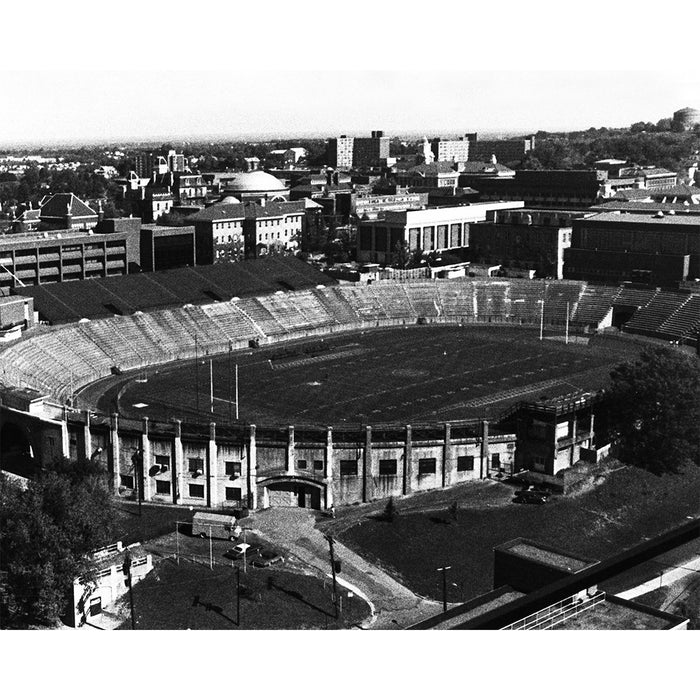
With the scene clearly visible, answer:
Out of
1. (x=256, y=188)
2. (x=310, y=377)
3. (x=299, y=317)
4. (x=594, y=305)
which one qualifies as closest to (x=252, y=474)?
(x=310, y=377)

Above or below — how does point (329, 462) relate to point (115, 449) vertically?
below

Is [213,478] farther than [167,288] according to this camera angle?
No

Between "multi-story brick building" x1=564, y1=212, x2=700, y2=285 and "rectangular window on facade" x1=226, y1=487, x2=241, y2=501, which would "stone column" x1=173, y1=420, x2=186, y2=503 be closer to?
"rectangular window on facade" x1=226, y1=487, x2=241, y2=501

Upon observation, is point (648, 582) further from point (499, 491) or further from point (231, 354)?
point (231, 354)

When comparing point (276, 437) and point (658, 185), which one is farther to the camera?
point (658, 185)

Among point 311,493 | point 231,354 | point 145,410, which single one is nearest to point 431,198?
point 231,354

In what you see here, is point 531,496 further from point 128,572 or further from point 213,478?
point 128,572
